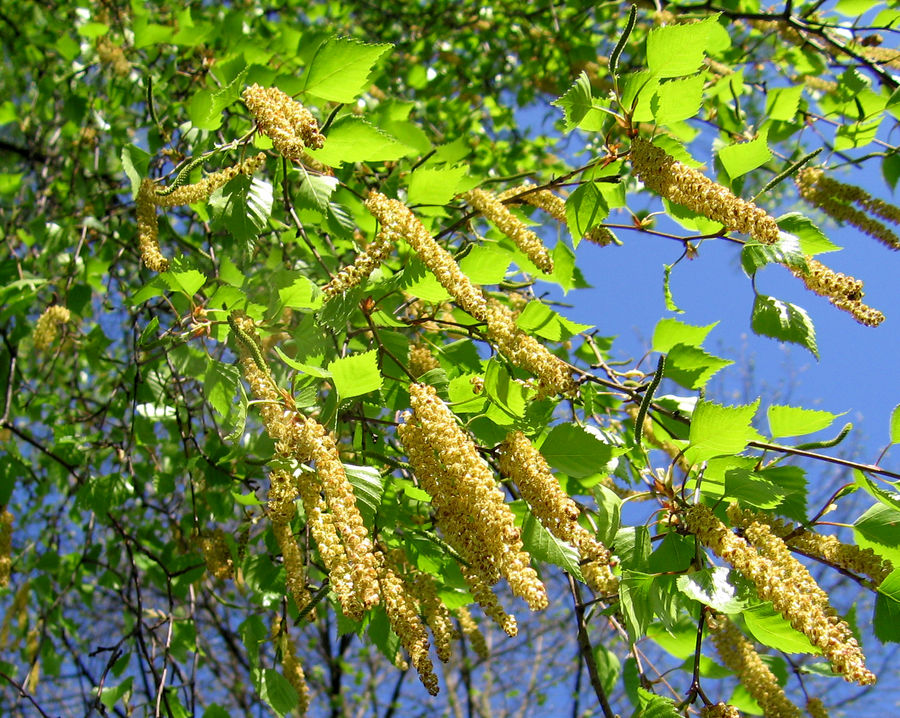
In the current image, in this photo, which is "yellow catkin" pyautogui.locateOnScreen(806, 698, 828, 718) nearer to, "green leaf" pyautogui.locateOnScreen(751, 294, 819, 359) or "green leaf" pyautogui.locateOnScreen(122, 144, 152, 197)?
"green leaf" pyautogui.locateOnScreen(751, 294, 819, 359)

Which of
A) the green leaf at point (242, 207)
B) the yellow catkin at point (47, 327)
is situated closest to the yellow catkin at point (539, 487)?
the green leaf at point (242, 207)

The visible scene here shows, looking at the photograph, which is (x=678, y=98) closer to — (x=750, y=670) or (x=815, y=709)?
(x=750, y=670)

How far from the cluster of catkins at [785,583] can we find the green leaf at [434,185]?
912 mm

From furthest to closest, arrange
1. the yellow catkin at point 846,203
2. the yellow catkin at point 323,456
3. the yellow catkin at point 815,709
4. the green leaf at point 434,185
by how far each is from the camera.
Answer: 1. the yellow catkin at point 846,203
2. the yellow catkin at point 815,709
3. the green leaf at point 434,185
4. the yellow catkin at point 323,456

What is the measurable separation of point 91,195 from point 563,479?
3.04 metres

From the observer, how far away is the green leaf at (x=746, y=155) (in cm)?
148

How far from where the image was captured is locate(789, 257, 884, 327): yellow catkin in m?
1.38

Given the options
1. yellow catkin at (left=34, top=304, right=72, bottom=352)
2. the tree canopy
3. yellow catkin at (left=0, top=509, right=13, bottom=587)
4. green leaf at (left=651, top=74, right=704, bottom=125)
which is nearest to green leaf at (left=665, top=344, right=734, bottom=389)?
the tree canopy

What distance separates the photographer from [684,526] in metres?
1.47

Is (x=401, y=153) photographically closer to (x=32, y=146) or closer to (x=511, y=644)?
(x=32, y=146)

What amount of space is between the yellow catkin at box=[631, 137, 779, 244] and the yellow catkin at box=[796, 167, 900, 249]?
881 mm

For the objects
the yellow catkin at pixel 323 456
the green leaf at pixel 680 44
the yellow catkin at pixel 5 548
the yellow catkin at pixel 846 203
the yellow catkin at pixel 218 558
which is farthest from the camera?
the yellow catkin at pixel 5 548

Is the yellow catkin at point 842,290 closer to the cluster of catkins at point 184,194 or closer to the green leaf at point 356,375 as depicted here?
the green leaf at point 356,375

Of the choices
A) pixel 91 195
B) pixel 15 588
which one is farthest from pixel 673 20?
pixel 15 588
